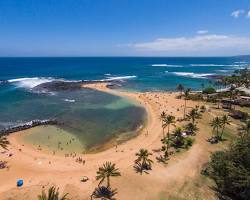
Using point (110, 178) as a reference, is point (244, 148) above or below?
above

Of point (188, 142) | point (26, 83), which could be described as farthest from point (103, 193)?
point (26, 83)

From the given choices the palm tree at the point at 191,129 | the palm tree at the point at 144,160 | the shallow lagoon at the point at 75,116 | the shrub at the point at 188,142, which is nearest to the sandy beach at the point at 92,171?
the shrub at the point at 188,142

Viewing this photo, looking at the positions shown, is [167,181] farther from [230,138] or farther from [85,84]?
[85,84]

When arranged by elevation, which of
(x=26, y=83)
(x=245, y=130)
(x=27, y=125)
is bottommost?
(x=27, y=125)

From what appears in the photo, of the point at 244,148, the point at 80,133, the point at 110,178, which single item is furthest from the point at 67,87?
the point at 244,148

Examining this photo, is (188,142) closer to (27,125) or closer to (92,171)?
(92,171)

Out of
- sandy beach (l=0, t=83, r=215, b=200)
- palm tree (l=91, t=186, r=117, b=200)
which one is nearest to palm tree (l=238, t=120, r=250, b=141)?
sandy beach (l=0, t=83, r=215, b=200)
